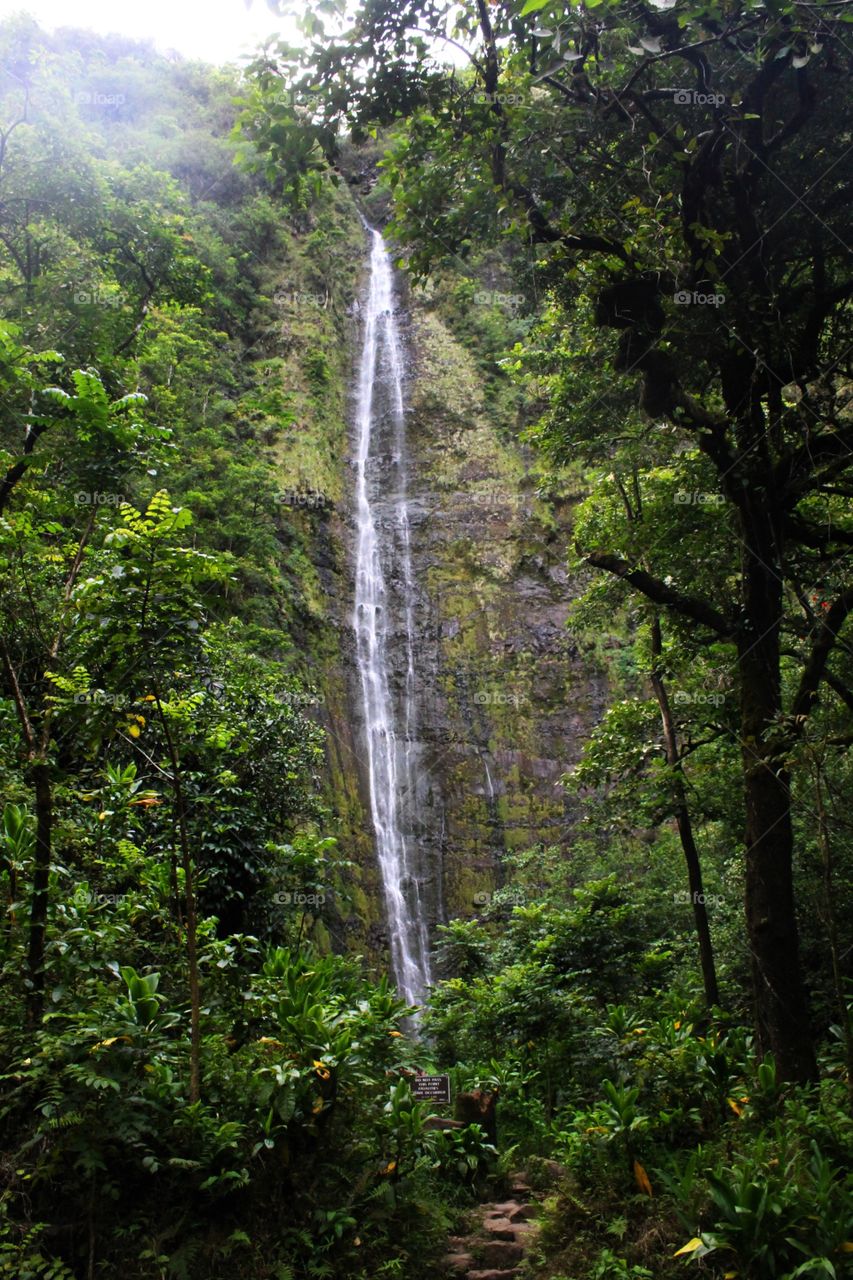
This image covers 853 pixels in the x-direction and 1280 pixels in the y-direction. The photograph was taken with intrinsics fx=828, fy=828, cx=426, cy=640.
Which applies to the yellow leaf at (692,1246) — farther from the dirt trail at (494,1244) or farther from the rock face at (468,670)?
the rock face at (468,670)

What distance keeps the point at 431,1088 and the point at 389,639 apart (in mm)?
15349

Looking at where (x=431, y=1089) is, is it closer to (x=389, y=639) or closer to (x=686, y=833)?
(x=686, y=833)

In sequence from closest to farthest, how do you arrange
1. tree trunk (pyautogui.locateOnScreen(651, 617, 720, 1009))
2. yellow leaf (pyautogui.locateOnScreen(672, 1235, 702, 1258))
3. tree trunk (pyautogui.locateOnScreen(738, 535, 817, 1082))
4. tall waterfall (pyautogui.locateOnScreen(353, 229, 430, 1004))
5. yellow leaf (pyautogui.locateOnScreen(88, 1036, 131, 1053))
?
yellow leaf (pyautogui.locateOnScreen(672, 1235, 702, 1258)) < yellow leaf (pyautogui.locateOnScreen(88, 1036, 131, 1053)) < tree trunk (pyautogui.locateOnScreen(738, 535, 817, 1082)) < tree trunk (pyautogui.locateOnScreen(651, 617, 720, 1009)) < tall waterfall (pyautogui.locateOnScreen(353, 229, 430, 1004))

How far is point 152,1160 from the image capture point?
149 inches

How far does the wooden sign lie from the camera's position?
5297 mm

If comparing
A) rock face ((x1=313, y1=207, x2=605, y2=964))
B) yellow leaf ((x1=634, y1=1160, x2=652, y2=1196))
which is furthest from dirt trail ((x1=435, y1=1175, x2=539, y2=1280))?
rock face ((x1=313, y1=207, x2=605, y2=964))

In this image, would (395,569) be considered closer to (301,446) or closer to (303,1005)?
(301,446)

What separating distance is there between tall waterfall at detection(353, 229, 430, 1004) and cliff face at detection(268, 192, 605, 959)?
17 centimetres

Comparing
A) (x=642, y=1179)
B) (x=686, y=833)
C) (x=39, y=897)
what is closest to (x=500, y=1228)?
(x=642, y=1179)

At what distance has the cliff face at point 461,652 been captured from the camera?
1766 cm

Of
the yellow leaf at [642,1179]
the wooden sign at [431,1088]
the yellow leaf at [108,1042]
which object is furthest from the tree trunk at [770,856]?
the yellow leaf at [108,1042]

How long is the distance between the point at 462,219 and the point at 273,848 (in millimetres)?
5740

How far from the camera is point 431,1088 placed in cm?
533

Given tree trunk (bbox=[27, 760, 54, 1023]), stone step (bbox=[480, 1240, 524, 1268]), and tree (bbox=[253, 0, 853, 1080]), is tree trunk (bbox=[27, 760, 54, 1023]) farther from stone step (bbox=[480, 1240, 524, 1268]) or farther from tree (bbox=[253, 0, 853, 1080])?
tree (bbox=[253, 0, 853, 1080])
